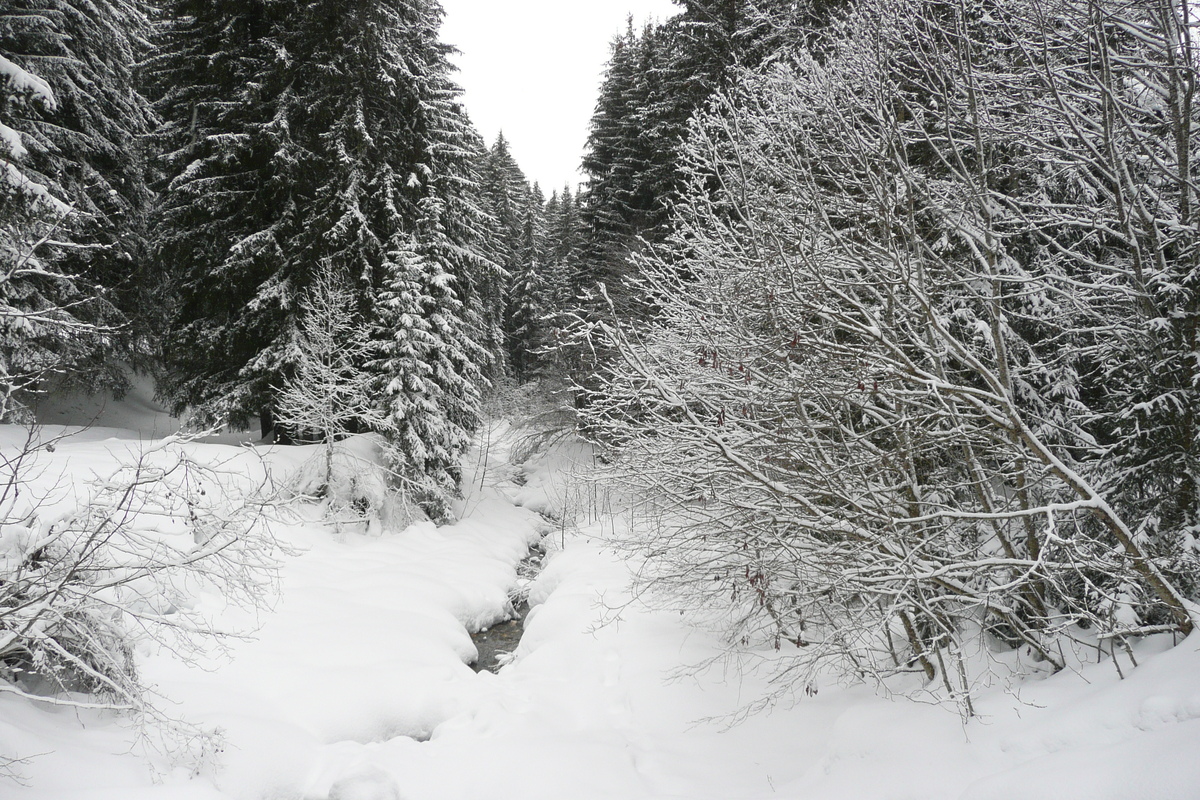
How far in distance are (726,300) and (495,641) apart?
7.07 meters

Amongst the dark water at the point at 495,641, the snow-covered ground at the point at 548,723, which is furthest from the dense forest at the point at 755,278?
the dark water at the point at 495,641

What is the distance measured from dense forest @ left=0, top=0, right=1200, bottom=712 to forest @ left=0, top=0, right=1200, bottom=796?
7 cm

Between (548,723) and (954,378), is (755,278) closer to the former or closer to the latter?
(954,378)

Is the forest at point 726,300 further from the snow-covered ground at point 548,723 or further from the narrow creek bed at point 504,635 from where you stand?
the narrow creek bed at point 504,635

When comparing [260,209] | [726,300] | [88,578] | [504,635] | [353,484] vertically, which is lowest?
[504,635]

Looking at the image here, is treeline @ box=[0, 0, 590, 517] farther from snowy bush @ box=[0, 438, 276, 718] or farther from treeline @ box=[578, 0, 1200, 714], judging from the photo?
treeline @ box=[578, 0, 1200, 714]

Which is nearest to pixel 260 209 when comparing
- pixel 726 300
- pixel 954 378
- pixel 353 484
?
pixel 353 484

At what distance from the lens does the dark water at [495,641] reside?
8.21 m

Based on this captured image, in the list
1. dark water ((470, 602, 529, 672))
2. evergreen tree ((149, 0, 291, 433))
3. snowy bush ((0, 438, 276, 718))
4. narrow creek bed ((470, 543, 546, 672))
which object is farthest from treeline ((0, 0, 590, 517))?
snowy bush ((0, 438, 276, 718))

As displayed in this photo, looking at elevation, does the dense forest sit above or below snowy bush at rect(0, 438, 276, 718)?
above

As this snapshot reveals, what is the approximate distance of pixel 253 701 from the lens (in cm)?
554

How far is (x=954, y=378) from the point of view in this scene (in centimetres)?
492

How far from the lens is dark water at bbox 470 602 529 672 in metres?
8.21

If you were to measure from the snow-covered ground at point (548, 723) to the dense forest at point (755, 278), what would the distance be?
1.45ft
